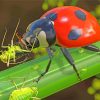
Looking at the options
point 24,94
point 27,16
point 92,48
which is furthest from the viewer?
point 27,16

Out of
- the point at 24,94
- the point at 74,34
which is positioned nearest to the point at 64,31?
the point at 74,34

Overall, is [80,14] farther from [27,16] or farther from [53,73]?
[27,16]

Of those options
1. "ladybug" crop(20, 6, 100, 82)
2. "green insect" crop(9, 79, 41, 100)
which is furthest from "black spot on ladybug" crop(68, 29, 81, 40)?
"green insect" crop(9, 79, 41, 100)

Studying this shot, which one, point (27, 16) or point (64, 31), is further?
point (27, 16)

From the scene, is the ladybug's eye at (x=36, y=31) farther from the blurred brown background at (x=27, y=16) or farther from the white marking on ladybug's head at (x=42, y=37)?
the blurred brown background at (x=27, y=16)

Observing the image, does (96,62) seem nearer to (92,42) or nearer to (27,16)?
(92,42)

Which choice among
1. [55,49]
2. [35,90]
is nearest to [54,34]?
[55,49]
